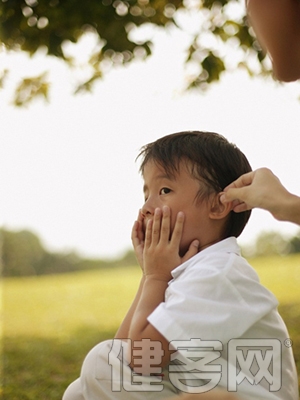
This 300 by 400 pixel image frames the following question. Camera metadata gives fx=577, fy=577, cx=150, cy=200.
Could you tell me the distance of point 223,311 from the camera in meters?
1.44

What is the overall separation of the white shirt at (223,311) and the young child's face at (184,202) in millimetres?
128

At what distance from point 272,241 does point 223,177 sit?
18.1 ft

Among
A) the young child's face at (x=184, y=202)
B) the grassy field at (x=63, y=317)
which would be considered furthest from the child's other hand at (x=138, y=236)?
the grassy field at (x=63, y=317)

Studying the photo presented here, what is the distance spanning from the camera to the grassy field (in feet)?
10.3

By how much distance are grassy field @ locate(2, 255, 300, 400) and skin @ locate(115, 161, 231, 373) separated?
1.28 m

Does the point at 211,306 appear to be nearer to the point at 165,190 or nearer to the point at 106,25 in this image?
the point at 165,190

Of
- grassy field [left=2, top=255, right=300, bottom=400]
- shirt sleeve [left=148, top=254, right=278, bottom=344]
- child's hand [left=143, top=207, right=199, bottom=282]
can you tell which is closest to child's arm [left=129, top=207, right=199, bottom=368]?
child's hand [left=143, top=207, right=199, bottom=282]

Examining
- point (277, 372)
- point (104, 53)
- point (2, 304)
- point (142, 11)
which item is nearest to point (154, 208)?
point (277, 372)

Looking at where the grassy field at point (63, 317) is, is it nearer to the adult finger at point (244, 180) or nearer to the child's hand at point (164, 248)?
the child's hand at point (164, 248)

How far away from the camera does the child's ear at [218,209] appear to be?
170 centimetres

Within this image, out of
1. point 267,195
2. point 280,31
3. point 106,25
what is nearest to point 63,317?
point 106,25

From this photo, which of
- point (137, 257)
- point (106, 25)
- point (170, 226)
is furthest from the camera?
point (106, 25)

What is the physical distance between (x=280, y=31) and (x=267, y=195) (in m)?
0.40

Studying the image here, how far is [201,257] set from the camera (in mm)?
1591
